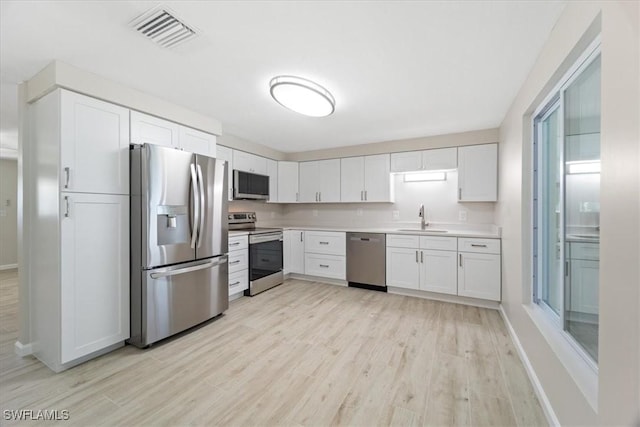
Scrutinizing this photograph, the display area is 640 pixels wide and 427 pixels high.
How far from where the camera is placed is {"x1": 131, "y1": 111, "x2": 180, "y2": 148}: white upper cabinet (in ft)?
8.03

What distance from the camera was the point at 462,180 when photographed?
148 inches

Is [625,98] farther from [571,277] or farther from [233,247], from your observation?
[233,247]

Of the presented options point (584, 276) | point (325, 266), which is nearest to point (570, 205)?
point (584, 276)

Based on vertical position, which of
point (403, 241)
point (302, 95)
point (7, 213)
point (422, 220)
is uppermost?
point (302, 95)

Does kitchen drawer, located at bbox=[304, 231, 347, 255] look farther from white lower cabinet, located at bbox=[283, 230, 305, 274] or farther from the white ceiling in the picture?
the white ceiling

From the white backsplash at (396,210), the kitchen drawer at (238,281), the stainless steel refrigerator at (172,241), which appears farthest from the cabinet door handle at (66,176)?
the white backsplash at (396,210)

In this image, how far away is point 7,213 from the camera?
18.0ft

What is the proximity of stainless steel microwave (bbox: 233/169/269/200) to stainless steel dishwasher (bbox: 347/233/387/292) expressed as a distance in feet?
5.20

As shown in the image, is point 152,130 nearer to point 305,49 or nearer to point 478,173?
point 305,49

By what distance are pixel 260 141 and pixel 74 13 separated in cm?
288

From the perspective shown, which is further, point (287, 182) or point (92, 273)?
point (287, 182)

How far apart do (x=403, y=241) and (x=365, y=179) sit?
1232 mm

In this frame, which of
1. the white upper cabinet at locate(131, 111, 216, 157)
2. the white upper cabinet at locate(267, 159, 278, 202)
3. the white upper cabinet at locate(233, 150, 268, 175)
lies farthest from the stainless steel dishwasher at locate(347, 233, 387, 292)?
the white upper cabinet at locate(131, 111, 216, 157)

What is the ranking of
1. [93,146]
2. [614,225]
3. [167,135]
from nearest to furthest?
[614,225], [93,146], [167,135]
